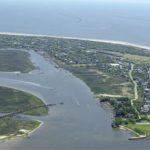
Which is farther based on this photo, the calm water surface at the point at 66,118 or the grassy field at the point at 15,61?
the grassy field at the point at 15,61

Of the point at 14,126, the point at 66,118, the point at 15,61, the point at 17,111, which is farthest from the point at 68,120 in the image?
the point at 15,61

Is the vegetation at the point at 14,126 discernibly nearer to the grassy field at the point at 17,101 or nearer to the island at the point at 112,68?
the grassy field at the point at 17,101

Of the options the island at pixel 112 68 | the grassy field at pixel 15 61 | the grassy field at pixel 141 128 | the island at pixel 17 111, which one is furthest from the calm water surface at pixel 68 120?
the grassy field at pixel 15 61

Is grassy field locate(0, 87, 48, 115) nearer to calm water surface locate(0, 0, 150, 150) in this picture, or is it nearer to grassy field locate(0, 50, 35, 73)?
calm water surface locate(0, 0, 150, 150)

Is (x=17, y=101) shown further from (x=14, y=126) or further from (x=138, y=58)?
(x=138, y=58)

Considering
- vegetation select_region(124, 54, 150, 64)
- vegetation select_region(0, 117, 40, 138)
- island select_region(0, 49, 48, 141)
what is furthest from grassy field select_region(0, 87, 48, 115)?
vegetation select_region(124, 54, 150, 64)

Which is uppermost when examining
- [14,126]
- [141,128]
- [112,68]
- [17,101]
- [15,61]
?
[15,61]
